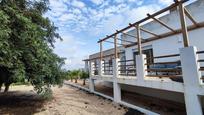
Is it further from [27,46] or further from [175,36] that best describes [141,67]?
[27,46]

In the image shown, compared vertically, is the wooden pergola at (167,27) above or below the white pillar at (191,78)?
above

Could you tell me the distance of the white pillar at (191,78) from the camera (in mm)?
5455

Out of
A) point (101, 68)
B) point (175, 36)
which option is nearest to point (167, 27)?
point (175, 36)

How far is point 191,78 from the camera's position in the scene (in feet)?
18.3

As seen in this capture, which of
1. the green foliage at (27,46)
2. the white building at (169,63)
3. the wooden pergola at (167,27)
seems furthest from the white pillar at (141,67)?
the green foliage at (27,46)

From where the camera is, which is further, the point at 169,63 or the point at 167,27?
the point at 167,27

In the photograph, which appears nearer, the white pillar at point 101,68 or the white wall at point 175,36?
the white wall at point 175,36

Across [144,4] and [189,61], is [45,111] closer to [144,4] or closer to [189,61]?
[189,61]

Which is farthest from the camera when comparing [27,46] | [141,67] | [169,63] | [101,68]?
[101,68]

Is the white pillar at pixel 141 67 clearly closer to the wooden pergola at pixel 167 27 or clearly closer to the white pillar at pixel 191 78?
the wooden pergola at pixel 167 27

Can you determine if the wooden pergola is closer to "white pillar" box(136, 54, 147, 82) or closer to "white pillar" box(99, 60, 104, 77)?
"white pillar" box(136, 54, 147, 82)

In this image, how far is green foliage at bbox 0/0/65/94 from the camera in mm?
6539

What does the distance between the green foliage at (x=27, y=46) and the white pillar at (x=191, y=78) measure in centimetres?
569

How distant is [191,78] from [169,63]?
116cm
